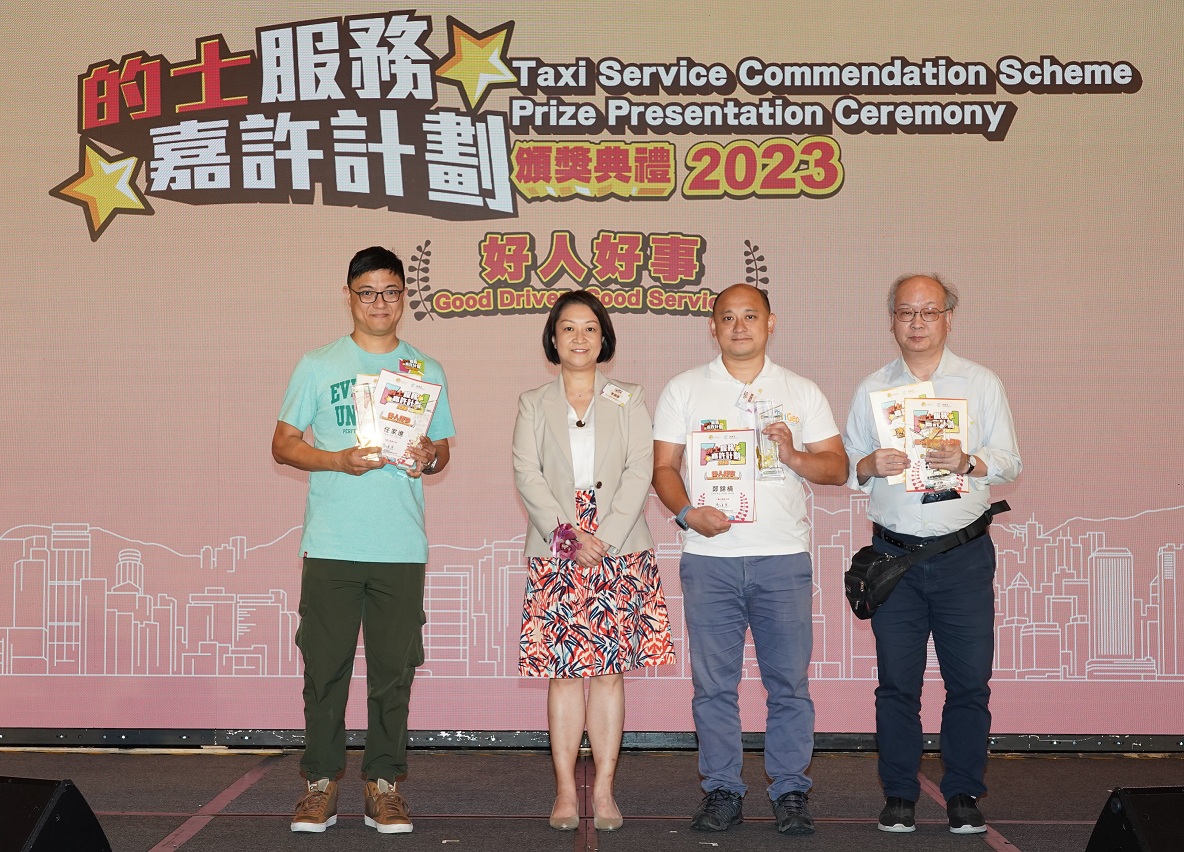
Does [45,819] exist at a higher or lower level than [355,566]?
lower

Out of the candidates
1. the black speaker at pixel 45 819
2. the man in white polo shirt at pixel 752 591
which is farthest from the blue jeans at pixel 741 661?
the black speaker at pixel 45 819

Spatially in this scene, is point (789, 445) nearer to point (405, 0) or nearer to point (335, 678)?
point (335, 678)

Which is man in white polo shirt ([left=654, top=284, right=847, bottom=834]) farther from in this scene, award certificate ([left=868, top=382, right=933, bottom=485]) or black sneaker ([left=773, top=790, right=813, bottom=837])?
award certificate ([left=868, top=382, right=933, bottom=485])

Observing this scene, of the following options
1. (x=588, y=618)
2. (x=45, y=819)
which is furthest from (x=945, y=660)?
(x=45, y=819)

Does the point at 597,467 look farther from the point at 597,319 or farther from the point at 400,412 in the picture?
the point at 400,412

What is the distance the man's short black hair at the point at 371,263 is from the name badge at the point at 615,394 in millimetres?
771

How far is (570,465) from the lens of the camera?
3287mm

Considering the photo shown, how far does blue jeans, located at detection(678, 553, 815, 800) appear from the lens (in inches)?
130

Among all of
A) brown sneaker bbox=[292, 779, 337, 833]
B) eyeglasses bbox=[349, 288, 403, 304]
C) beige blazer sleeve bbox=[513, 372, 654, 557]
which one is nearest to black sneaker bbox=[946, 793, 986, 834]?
beige blazer sleeve bbox=[513, 372, 654, 557]

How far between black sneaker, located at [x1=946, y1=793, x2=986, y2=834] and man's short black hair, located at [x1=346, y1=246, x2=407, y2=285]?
2447 mm

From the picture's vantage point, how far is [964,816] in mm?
3301

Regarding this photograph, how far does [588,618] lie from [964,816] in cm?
134

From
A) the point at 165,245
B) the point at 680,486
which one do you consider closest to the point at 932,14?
the point at 680,486

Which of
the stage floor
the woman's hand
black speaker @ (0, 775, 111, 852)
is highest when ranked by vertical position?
the woman's hand
